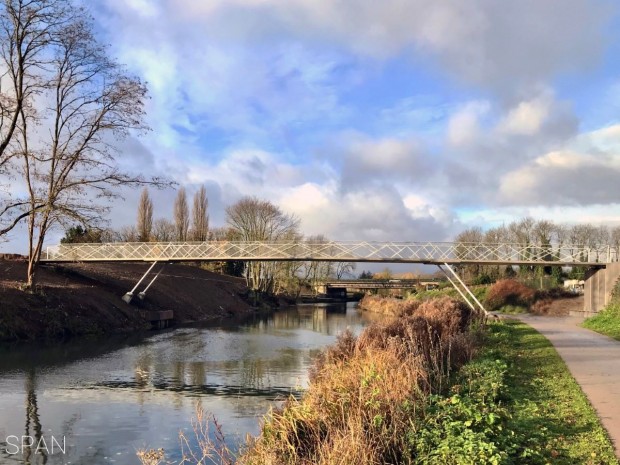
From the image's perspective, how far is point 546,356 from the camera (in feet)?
48.2

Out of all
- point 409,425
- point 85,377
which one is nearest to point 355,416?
point 409,425

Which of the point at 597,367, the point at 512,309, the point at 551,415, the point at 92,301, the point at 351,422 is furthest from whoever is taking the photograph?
the point at 512,309

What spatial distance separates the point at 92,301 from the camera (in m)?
31.4

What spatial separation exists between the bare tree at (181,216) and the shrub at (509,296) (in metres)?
41.1

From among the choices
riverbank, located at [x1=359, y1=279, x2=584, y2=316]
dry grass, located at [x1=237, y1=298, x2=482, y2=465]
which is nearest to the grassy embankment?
dry grass, located at [x1=237, y1=298, x2=482, y2=465]

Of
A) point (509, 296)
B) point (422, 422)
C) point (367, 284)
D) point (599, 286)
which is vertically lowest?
point (367, 284)

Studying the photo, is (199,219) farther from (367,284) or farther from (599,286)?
(599,286)

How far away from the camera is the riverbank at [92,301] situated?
25.4 meters

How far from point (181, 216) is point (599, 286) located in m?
50.8

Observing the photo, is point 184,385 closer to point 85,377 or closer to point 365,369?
point 85,377

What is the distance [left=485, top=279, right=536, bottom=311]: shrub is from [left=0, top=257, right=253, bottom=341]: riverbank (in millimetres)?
22720

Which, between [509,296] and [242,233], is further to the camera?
[242,233]

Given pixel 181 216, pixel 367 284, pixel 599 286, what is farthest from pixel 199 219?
pixel 599 286

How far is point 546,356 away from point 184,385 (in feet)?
32.1
